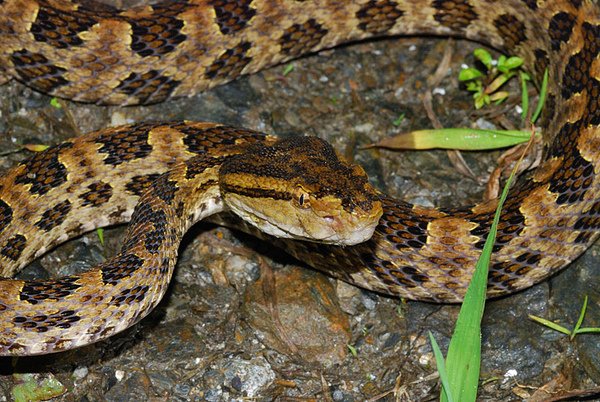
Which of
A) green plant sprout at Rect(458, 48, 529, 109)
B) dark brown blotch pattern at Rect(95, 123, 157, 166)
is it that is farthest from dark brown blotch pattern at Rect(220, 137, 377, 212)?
green plant sprout at Rect(458, 48, 529, 109)

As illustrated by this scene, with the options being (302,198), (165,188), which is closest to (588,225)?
(302,198)

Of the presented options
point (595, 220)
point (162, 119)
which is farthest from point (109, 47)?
point (595, 220)

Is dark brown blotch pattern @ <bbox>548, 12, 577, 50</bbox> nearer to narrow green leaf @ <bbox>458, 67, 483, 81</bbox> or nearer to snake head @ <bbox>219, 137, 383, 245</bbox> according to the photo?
narrow green leaf @ <bbox>458, 67, 483, 81</bbox>

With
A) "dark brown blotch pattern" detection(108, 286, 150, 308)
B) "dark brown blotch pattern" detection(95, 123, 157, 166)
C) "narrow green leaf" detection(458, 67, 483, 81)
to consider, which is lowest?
"dark brown blotch pattern" detection(108, 286, 150, 308)

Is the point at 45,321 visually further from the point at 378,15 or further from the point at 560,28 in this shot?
the point at 560,28

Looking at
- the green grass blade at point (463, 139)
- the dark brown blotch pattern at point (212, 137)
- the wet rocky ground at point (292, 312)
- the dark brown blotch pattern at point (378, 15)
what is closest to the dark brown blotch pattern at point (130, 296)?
the wet rocky ground at point (292, 312)

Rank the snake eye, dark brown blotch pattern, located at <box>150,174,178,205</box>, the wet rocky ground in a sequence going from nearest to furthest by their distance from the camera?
the snake eye → the wet rocky ground → dark brown blotch pattern, located at <box>150,174,178,205</box>
